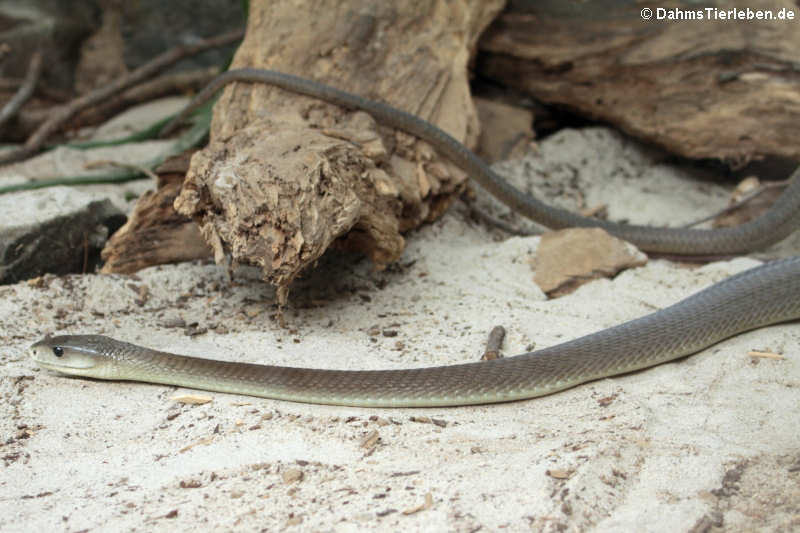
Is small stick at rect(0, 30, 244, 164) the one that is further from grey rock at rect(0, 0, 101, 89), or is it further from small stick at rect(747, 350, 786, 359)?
small stick at rect(747, 350, 786, 359)

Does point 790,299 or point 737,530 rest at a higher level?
point 790,299

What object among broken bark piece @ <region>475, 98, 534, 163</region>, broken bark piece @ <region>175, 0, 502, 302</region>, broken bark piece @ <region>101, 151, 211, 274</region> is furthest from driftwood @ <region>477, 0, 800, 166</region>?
Answer: broken bark piece @ <region>101, 151, 211, 274</region>

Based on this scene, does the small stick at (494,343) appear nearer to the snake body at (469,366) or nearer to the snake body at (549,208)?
the snake body at (469,366)

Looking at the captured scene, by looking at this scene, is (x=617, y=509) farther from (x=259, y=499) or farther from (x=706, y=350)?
(x=706, y=350)

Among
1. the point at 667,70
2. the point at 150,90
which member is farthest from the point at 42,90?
the point at 667,70

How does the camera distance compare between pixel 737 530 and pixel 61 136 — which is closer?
pixel 737 530

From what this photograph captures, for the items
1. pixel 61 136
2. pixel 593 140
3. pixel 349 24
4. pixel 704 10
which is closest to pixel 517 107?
pixel 593 140

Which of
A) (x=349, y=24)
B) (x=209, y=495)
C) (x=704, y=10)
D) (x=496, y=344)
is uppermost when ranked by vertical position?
(x=704, y=10)
